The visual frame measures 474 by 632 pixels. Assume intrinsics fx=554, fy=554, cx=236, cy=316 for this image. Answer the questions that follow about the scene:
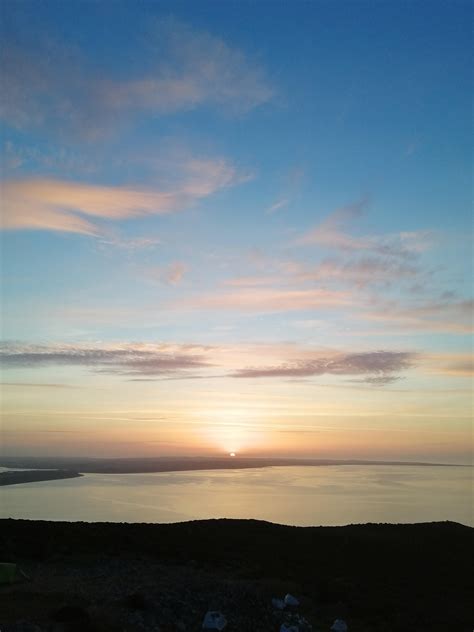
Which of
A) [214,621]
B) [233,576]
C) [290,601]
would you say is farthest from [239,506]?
[214,621]

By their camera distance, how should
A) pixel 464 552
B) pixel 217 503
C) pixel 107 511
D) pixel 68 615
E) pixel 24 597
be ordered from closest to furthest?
pixel 68 615
pixel 24 597
pixel 464 552
pixel 107 511
pixel 217 503

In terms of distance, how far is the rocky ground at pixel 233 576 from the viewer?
14.5m

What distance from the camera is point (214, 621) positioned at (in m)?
14.3

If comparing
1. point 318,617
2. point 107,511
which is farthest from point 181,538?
point 107,511

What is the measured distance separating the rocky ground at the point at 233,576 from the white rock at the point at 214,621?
0.88ft

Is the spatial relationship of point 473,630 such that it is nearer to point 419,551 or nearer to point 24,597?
point 419,551

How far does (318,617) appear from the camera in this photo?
16.4m

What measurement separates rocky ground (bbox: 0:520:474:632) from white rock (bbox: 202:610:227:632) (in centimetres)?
27

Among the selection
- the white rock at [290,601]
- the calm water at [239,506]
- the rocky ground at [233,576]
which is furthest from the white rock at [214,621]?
the calm water at [239,506]

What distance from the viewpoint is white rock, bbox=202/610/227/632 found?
560 inches

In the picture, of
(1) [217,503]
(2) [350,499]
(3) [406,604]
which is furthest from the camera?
(2) [350,499]

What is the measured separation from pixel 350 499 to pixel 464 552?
62.7 metres

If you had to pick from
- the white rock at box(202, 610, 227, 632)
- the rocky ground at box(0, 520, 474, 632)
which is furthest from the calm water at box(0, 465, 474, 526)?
the white rock at box(202, 610, 227, 632)

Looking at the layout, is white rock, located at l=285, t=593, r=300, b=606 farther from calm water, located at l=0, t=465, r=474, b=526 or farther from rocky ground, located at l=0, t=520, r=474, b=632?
calm water, located at l=0, t=465, r=474, b=526
